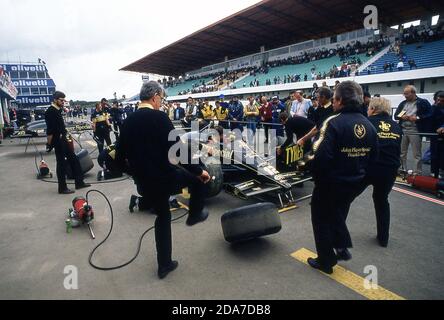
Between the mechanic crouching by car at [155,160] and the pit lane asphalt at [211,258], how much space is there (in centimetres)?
39

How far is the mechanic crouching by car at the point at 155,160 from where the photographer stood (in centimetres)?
255

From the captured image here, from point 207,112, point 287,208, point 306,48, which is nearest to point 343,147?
point 287,208

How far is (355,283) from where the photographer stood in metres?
2.55

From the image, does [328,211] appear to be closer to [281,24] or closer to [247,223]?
[247,223]

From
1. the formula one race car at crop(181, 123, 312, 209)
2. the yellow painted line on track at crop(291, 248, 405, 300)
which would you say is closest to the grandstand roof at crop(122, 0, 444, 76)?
the formula one race car at crop(181, 123, 312, 209)

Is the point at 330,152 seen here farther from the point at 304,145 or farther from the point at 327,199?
the point at 304,145

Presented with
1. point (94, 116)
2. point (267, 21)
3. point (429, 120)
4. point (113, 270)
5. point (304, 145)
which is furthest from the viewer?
point (267, 21)

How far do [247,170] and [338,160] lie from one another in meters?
2.23

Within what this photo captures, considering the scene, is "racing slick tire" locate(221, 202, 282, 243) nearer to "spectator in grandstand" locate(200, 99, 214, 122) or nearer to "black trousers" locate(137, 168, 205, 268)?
"black trousers" locate(137, 168, 205, 268)

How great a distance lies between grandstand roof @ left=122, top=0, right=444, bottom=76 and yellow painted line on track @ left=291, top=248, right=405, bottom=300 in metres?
27.2

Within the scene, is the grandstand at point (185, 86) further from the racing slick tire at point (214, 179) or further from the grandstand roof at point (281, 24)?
the racing slick tire at point (214, 179)
